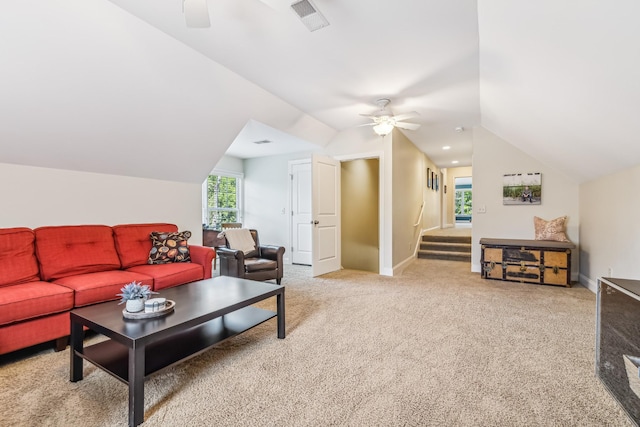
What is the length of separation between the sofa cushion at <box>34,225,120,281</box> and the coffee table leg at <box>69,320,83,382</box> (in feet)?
4.03

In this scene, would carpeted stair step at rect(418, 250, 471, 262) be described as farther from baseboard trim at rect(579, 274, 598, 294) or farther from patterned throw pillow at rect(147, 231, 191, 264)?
patterned throw pillow at rect(147, 231, 191, 264)

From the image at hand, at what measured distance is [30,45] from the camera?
84.0 inches

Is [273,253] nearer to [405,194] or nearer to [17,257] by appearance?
[17,257]

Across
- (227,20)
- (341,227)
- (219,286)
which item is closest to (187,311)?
(219,286)

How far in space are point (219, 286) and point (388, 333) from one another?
1523 mm

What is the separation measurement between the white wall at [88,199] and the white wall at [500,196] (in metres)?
4.62

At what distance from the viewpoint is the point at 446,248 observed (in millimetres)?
Answer: 6879

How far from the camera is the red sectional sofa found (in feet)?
7.04

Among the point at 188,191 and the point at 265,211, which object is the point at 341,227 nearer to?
the point at 265,211

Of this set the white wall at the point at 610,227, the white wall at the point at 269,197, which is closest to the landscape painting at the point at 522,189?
the white wall at the point at 610,227

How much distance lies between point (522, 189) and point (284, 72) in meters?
4.14

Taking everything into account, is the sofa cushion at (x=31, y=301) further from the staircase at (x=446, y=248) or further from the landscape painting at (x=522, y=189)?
the staircase at (x=446, y=248)

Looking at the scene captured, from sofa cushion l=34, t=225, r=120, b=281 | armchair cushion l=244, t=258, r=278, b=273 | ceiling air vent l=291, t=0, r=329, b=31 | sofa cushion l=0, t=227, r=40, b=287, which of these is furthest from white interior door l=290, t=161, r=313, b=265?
sofa cushion l=0, t=227, r=40, b=287

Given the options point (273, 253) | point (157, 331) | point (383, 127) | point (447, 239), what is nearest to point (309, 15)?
point (383, 127)
